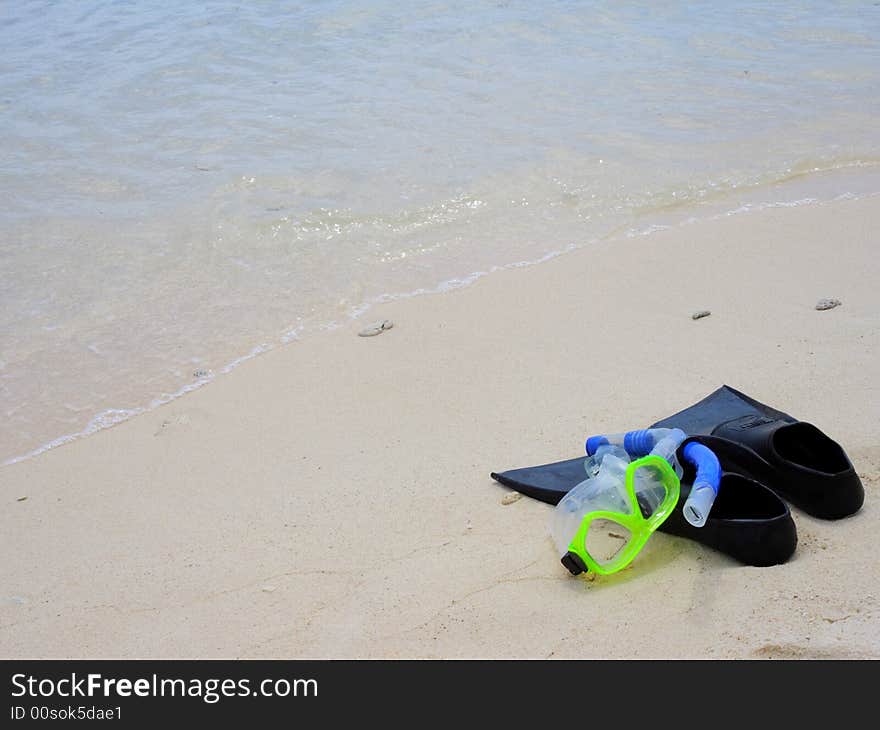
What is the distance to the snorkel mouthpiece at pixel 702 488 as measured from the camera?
207 centimetres

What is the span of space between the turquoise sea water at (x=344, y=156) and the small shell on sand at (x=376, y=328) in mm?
225

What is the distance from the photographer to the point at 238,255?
488 centimetres

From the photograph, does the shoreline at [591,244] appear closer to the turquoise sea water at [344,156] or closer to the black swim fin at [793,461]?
the turquoise sea water at [344,156]

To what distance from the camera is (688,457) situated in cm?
228

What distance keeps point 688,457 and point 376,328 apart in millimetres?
Answer: 1922

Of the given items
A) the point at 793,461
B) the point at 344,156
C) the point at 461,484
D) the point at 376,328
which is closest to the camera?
the point at 793,461

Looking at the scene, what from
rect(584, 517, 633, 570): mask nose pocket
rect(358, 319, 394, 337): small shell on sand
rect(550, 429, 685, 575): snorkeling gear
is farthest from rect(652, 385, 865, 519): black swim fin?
rect(358, 319, 394, 337): small shell on sand

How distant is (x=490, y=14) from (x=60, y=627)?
7745 mm

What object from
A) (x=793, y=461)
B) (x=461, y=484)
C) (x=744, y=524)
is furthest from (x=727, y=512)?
(x=461, y=484)

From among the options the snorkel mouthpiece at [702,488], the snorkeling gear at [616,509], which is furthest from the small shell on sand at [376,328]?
the snorkel mouthpiece at [702,488]

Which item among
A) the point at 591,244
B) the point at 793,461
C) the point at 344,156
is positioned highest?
the point at 793,461

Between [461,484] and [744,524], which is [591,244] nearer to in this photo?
[461,484]

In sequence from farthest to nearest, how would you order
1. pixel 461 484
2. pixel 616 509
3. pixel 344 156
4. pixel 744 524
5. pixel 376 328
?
pixel 344 156, pixel 376 328, pixel 461 484, pixel 616 509, pixel 744 524

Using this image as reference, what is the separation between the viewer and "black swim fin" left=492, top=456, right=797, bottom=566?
2.08 meters
